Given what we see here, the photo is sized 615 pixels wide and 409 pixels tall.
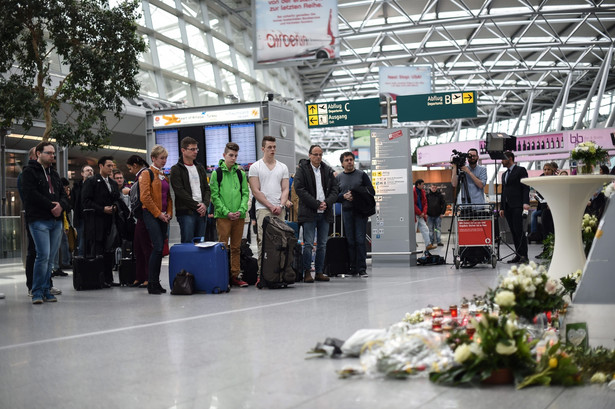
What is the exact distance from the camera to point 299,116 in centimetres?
3903

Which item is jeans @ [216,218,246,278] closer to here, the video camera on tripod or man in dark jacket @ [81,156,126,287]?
man in dark jacket @ [81,156,126,287]

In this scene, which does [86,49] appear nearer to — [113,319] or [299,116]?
[113,319]

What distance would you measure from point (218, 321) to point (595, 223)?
433 centimetres

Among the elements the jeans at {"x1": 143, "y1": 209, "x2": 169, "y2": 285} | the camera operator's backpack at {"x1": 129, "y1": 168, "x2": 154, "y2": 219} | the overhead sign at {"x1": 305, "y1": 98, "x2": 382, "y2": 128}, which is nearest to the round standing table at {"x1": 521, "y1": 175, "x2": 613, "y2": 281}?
the jeans at {"x1": 143, "y1": 209, "x2": 169, "y2": 285}

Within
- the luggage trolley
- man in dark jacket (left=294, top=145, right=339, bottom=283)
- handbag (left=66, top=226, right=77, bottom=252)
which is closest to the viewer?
man in dark jacket (left=294, top=145, right=339, bottom=283)

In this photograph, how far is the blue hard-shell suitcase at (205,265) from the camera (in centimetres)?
789

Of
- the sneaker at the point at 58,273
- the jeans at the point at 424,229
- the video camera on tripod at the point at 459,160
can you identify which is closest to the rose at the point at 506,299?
the video camera on tripod at the point at 459,160

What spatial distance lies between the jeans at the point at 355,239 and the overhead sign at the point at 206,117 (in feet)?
17.1

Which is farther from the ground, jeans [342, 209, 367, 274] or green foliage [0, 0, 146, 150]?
green foliage [0, 0, 146, 150]

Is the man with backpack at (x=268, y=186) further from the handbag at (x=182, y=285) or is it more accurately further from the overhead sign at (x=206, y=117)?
the overhead sign at (x=206, y=117)

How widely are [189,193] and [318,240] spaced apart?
5.97 feet

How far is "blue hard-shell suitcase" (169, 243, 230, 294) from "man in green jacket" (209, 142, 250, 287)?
561 millimetres

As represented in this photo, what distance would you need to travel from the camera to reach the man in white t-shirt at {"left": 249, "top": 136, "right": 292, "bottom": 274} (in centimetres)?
853

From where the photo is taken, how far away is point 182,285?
7789 mm
